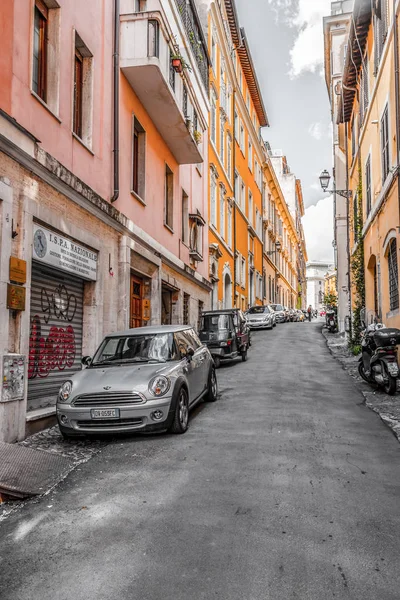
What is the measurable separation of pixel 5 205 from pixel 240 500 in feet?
16.8

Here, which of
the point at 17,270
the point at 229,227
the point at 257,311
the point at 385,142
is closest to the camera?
the point at 17,270

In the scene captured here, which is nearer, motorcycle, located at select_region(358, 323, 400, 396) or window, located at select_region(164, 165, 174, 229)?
motorcycle, located at select_region(358, 323, 400, 396)

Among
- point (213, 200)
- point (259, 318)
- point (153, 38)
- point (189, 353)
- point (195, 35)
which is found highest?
point (195, 35)

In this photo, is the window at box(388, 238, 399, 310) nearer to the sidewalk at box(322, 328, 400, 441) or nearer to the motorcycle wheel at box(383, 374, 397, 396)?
the sidewalk at box(322, 328, 400, 441)

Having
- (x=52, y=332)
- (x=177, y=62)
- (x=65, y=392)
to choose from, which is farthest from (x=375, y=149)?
(x=65, y=392)

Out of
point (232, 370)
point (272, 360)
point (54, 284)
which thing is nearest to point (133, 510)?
point (54, 284)

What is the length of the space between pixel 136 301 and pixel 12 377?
291 inches

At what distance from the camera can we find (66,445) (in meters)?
7.34

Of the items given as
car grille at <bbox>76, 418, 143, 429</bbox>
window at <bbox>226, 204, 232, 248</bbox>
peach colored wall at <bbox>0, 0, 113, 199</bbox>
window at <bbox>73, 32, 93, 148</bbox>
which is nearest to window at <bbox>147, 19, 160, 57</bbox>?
peach colored wall at <bbox>0, 0, 113, 199</bbox>

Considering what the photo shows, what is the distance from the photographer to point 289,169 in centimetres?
7212

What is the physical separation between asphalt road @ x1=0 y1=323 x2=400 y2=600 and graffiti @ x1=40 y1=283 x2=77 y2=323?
3.19 metres

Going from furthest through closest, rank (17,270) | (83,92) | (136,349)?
(83,92), (136,349), (17,270)

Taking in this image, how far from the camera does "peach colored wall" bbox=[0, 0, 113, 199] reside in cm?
805

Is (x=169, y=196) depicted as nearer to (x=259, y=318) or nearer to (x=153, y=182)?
(x=153, y=182)
